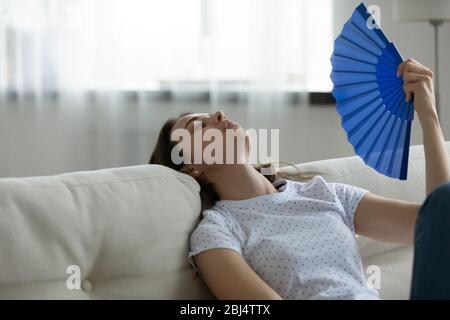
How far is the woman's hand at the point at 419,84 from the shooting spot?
1729 mm

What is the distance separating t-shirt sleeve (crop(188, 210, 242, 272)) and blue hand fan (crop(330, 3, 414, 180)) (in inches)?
16.3

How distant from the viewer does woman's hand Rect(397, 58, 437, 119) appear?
68.1 inches

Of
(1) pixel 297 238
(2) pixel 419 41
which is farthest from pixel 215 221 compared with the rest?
(2) pixel 419 41

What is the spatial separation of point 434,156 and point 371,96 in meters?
0.21

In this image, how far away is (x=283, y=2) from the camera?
3525 millimetres

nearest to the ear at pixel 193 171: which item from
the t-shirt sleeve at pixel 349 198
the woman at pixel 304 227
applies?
the woman at pixel 304 227

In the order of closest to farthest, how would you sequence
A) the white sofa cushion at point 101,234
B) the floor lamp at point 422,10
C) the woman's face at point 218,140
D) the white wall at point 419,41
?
the white sofa cushion at point 101,234 → the woman's face at point 218,140 → the floor lamp at point 422,10 → the white wall at point 419,41

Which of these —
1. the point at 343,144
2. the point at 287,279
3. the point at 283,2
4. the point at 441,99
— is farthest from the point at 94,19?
the point at 287,279

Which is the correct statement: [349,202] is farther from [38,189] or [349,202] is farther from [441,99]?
[441,99]

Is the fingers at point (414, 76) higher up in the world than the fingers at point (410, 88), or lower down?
higher up

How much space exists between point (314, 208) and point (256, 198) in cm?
13

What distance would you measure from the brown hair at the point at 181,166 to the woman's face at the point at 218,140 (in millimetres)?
62

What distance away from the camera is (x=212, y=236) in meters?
1.51

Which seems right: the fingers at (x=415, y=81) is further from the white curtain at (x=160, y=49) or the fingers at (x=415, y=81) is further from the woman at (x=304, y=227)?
the white curtain at (x=160, y=49)
